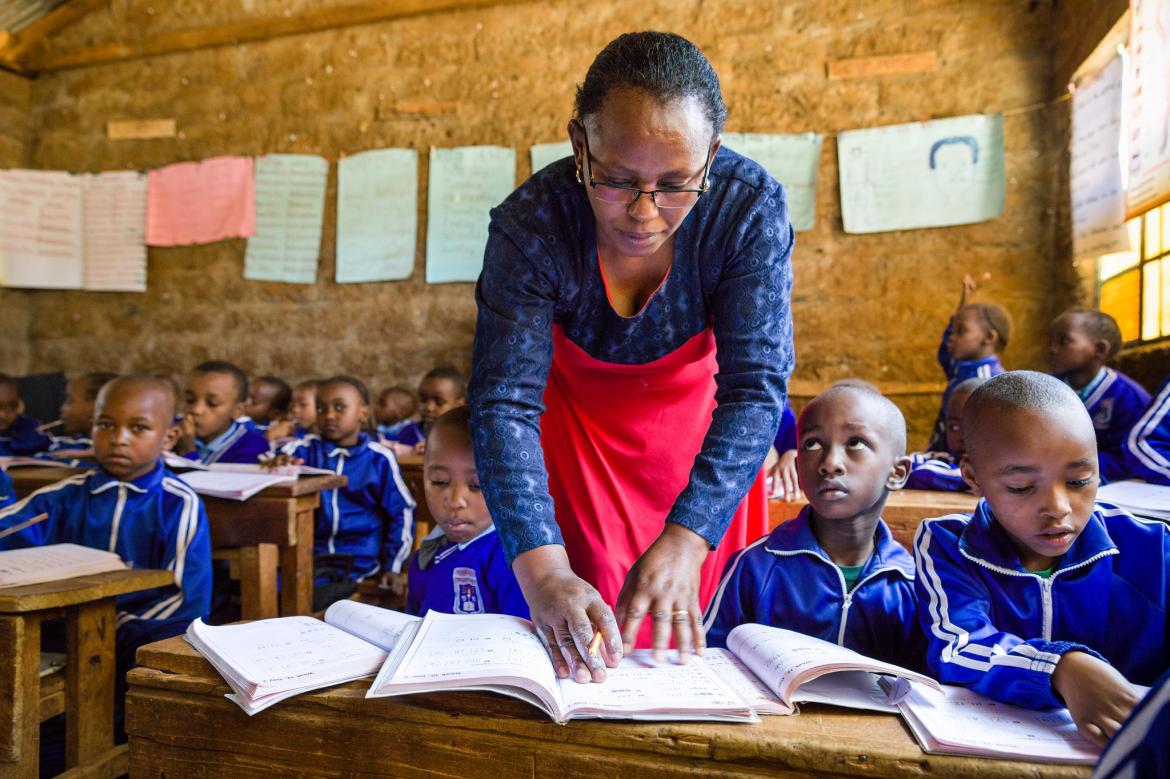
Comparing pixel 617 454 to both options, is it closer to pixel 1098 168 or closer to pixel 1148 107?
pixel 1148 107

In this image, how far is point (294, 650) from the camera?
94 centimetres

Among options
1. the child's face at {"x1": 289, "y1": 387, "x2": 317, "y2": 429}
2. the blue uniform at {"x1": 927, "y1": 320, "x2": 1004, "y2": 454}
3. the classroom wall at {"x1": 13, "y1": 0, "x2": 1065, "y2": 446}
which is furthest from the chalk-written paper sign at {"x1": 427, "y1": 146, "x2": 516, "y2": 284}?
the blue uniform at {"x1": 927, "y1": 320, "x2": 1004, "y2": 454}

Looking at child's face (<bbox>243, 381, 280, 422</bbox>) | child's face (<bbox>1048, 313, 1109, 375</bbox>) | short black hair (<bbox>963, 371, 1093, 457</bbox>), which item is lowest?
child's face (<bbox>243, 381, 280, 422</bbox>)

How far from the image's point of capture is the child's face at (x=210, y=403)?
3738 millimetres

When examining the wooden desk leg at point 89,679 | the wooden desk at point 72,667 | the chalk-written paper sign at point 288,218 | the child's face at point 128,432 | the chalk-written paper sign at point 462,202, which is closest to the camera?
the wooden desk at point 72,667

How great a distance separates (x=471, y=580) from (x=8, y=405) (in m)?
4.18

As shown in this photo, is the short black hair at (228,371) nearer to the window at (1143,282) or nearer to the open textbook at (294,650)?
the open textbook at (294,650)

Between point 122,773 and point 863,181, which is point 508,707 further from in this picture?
point 863,181

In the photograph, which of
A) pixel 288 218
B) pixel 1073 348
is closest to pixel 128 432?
pixel 1073 348

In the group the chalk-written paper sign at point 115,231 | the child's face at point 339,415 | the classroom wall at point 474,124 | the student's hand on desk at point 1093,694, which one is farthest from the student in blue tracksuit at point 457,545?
the chalk-written paper sign at point 115,231

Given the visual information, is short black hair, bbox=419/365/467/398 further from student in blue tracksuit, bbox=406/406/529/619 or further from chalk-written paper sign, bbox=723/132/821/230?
student in blue tracksuit, bbox=406/406/529/619

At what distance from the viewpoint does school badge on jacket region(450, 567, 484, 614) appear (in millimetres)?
1691

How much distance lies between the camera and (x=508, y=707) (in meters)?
0.80

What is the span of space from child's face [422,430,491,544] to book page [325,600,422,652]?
56cm
